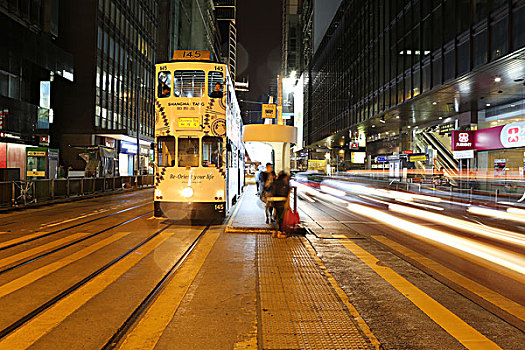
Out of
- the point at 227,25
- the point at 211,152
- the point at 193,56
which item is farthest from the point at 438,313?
the point at 227,25

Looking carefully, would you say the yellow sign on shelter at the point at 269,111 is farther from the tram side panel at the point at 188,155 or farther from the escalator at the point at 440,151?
the escalator at the point at 440,151

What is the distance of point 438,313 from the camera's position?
505cm

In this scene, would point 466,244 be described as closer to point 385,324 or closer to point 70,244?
point 385,324

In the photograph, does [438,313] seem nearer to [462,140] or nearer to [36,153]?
[36,153]

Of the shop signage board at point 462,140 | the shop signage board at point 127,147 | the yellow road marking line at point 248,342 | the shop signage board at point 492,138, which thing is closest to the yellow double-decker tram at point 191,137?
the yellow road marking line at point 248,342

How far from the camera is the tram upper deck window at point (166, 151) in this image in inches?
514

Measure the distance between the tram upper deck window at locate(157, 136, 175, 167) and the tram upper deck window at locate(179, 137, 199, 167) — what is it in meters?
0.26

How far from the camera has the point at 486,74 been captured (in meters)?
21.1

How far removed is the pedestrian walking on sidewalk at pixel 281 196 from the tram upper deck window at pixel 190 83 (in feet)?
→ 13.3

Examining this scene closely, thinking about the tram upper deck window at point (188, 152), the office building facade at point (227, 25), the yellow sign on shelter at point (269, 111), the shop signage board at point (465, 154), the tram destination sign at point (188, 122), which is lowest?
the tram upper deck window at point (188, 152)

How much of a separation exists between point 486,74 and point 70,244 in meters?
21.6

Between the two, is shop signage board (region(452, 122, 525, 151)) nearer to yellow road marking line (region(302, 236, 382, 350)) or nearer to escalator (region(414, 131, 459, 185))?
escalator (region(414, 131, 459, 185))

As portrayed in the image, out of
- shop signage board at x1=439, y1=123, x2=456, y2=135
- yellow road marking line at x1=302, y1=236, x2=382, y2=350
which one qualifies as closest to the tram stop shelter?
yellow road marking line at x1=302, y1=236, x2=382, y2=350

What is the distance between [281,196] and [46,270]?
237 inches
